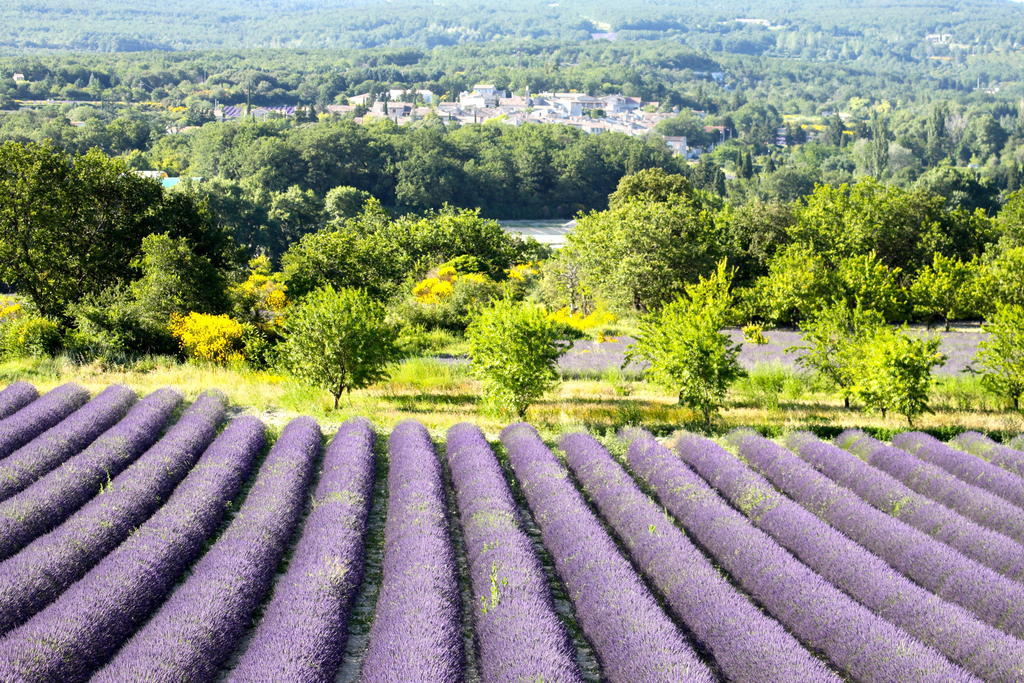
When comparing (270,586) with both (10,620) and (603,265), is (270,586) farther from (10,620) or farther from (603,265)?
(603,265)

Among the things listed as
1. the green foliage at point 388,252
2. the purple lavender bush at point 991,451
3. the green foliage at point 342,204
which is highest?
the purple lavender bush at point 991,451

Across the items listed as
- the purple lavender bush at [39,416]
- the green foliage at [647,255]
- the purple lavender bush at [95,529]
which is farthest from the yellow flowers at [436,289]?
the purple lavender bush at [95,529]

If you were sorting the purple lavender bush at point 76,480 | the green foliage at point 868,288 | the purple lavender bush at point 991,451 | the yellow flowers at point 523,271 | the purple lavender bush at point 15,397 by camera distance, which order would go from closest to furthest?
the purple lavender bush at point 76,480
the purple lavender bush at point 991,451
the purple lavender bush at point 15,397
the green foliage at point 868,288
the yellow flowers at point 523,271

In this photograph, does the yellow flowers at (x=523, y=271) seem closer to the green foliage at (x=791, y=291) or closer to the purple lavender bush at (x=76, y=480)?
the green foliage at (x=791, y=291)

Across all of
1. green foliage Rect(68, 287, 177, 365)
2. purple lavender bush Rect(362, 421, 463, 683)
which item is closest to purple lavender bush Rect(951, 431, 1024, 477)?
purple lavender bush Rect(362, 421, 463, 683)

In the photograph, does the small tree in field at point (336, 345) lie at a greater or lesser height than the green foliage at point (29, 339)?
greater

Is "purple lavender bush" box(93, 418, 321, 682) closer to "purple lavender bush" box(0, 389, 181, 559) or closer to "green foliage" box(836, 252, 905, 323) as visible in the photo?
"purple lavender bush" box(0, 389, 181, 559)

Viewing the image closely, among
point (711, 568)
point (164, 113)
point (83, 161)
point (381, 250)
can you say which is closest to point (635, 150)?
point (164, 113)
